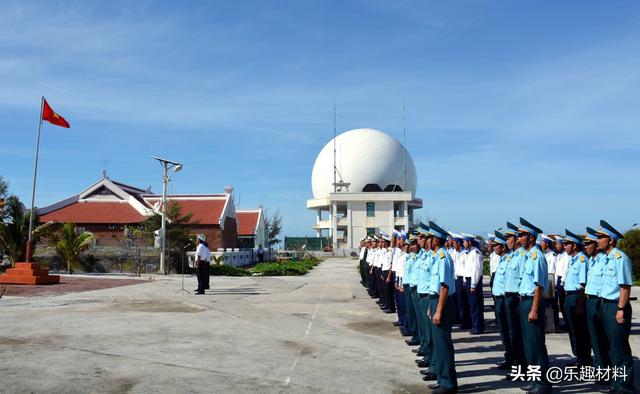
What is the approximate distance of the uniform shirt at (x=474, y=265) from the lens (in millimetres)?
11008

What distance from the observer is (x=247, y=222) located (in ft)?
166

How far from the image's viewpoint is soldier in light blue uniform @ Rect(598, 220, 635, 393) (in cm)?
612

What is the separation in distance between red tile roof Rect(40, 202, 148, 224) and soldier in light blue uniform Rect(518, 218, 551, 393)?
32.5 meters

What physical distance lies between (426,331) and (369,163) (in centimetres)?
5790

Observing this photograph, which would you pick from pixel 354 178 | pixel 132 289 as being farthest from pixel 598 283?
pixel 354 178

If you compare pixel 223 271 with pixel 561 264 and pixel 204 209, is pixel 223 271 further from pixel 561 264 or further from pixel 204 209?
pixel 561 264

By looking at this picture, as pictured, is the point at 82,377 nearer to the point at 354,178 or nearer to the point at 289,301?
the point at 289,301

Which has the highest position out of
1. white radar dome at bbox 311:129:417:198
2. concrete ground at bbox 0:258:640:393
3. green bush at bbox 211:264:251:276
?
white radar dome at bbox 311:129:417:198

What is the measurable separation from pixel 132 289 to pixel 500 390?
13.6 metres

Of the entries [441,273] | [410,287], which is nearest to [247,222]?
[410,287]

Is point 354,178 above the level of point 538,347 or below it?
above

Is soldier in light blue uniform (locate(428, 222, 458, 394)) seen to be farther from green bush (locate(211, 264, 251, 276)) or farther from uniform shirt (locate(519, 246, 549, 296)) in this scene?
green bush (locate(211, 264, 251, 276))

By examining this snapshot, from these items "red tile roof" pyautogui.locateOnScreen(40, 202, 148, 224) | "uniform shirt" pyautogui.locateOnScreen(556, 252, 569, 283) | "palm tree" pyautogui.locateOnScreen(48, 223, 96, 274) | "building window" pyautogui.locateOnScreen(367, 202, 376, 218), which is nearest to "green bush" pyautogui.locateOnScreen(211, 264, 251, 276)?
"palm tree" pyautogui.locateOnScreen(48, 223, 96, 274)

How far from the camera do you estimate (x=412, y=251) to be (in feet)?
29.2
